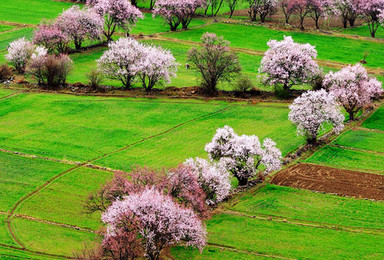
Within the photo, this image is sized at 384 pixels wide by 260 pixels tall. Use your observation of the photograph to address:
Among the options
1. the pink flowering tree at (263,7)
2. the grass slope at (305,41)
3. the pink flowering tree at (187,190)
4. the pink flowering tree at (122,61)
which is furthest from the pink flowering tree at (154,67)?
the pink flowering tree at (263,7)

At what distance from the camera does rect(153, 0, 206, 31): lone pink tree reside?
15238cm

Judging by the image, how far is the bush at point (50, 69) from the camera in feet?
364

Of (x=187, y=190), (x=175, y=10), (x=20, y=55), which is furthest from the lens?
(x=175, y=10)

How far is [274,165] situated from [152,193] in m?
24.1

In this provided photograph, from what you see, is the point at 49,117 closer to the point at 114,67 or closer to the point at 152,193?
the point at 114,67

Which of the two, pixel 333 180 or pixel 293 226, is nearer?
pixel 293 226

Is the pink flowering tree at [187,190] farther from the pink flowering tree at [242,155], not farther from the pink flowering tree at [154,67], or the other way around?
the pink flowering tree at [154,67]

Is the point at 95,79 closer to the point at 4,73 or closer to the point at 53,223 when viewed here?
the point at 4,73

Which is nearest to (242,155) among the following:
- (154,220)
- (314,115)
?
(314,115)

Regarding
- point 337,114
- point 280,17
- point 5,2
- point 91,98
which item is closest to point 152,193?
point 337,114

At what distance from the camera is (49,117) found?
330 feet

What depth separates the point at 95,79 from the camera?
→ 111375mm

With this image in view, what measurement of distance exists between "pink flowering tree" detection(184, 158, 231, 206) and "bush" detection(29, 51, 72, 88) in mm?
49693

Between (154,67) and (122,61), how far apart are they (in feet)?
Result: 21.5
